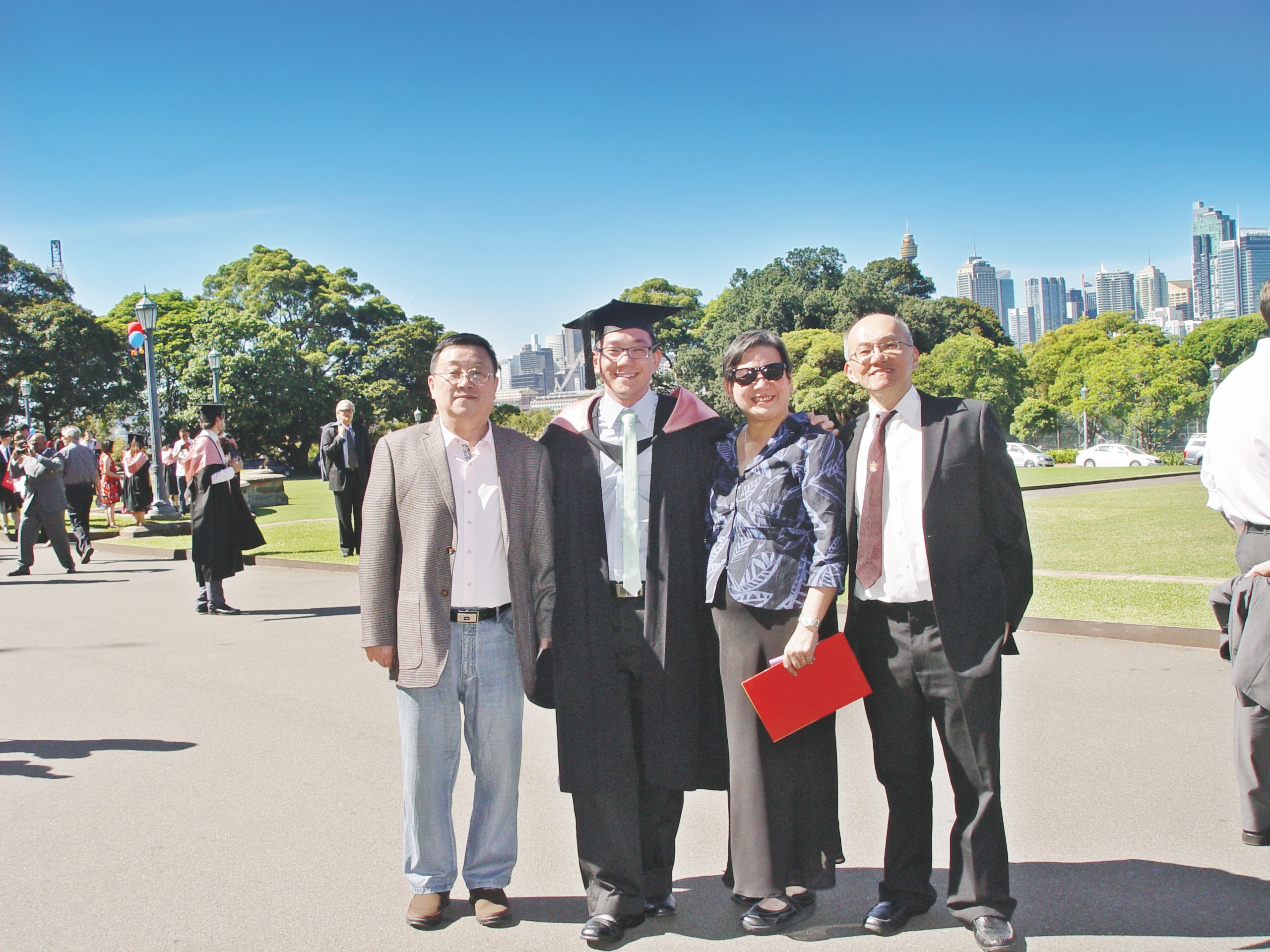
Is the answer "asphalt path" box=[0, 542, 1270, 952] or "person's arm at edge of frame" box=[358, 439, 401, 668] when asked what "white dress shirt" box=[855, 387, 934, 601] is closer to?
"asphalt path" box=[0, 542, 1270, 952]

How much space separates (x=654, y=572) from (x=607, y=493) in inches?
13.4

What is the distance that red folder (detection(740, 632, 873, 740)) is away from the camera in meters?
3.17

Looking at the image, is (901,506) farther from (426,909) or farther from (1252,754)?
(426,909)

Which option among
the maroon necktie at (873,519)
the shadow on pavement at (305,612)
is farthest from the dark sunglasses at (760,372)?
the shadow on pavement at (305,612)

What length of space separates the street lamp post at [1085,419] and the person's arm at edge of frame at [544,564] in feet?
170

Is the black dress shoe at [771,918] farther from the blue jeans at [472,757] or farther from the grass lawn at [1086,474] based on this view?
the grass lawn at [1086,474]

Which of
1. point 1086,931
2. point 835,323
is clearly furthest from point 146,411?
point 1086,931

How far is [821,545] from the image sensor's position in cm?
322

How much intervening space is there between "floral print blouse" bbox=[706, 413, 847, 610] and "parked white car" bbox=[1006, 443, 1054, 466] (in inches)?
1783

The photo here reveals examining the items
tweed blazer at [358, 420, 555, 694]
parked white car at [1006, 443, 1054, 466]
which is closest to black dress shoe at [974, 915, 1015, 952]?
tweed blazer at [358, 420, 555, 694]

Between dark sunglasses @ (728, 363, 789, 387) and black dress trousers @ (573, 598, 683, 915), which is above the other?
dark sunglasses @ (728, 363, 789, 387)

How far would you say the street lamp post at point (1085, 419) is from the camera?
50.1 metres

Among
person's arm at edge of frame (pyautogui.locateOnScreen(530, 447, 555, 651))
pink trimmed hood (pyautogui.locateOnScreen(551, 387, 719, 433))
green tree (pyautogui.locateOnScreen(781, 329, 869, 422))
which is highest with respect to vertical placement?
green tree (pyautogui.locateOnScreen(781, 329, 869, 422))

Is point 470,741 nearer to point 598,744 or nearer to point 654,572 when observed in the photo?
point 598,744
